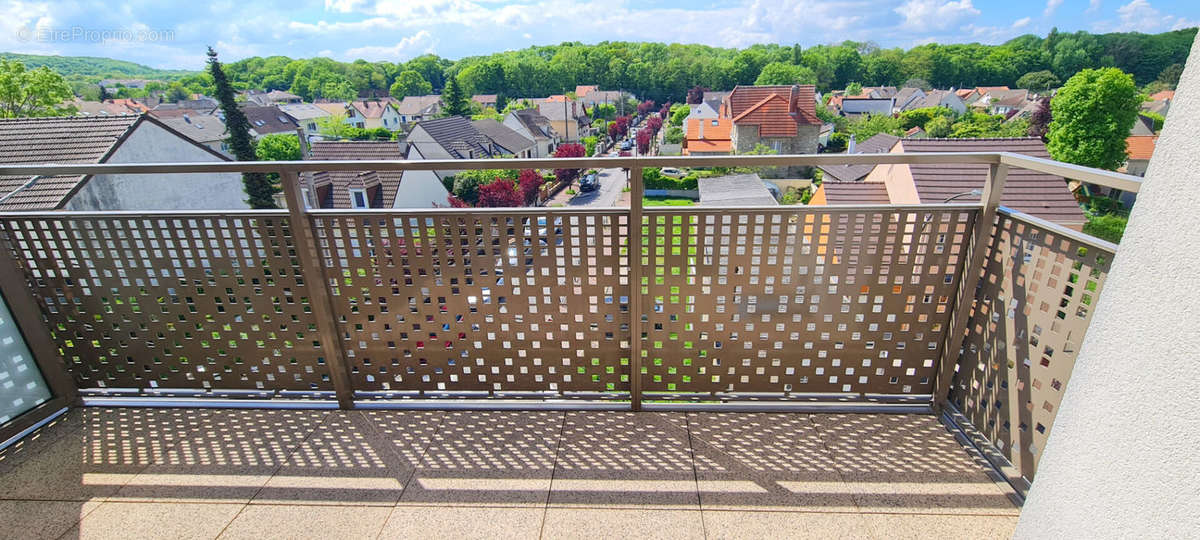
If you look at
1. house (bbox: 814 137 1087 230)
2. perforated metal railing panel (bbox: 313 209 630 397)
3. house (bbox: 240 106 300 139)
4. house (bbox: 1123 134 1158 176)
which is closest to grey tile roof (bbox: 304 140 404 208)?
house (bbox: 814 137 1087 230)

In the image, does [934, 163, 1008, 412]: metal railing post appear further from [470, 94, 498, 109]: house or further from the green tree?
[470, 94, 498, 109]: house

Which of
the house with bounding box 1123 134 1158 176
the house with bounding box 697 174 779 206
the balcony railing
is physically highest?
the balcony railing

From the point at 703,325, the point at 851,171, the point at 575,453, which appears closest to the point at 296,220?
the point at 575,453

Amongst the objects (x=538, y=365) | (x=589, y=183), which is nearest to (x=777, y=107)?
(x=589, y=183)

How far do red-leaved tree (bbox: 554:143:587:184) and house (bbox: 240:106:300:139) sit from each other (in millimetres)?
26202

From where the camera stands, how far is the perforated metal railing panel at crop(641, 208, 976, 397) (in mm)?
2262

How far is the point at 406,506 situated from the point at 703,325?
4.95ft

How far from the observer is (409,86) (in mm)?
100562

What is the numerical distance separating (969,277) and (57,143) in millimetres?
16488

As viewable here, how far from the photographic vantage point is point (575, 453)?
2.41 metres

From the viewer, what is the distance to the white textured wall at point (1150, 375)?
34.8 inches

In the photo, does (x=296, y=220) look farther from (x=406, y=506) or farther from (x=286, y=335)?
(x=406, y=506)

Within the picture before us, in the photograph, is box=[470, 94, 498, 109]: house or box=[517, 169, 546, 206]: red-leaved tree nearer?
box=[517, 169, 546, 206]: red-leaved tree

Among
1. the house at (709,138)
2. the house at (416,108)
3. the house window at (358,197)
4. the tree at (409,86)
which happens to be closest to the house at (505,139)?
the house at (709,138)
